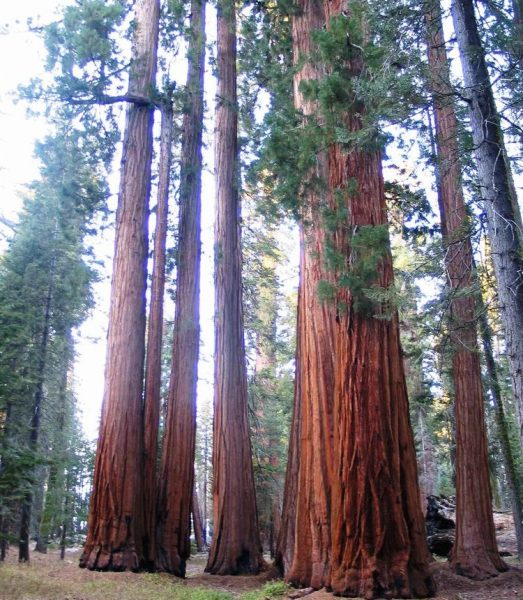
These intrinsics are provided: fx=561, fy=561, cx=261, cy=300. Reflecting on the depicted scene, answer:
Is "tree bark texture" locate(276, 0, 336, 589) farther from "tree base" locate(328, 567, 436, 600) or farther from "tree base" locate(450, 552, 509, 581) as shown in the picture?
"tree base" locate(450, 552, 509, 581)

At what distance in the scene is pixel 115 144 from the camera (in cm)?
1208

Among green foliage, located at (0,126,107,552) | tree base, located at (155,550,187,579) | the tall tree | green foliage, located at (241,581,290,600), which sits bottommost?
green foliage, located at (241,581,290,600)

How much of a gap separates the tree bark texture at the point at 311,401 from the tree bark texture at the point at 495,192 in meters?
2.06

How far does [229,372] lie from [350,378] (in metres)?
5.37

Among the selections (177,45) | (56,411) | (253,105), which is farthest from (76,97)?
(56,411)

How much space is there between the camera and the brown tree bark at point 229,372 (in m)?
10.4

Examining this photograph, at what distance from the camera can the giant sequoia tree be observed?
5777 mm

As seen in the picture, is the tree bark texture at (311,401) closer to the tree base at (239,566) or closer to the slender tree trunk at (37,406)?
the tree base at (239,566)

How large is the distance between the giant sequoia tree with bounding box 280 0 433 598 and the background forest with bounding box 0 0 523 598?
1.0 inches

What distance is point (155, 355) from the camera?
10.8 metres

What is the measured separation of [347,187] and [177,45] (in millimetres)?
7753

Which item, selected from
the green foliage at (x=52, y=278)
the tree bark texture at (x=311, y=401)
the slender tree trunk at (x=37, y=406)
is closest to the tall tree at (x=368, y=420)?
the tree bark texture at (x=311, y=401)

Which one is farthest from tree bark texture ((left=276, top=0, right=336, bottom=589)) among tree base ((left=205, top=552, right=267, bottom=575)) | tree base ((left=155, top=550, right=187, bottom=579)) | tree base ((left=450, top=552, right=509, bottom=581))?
tree base ((left=450, top=552, right=509, bottom=581))

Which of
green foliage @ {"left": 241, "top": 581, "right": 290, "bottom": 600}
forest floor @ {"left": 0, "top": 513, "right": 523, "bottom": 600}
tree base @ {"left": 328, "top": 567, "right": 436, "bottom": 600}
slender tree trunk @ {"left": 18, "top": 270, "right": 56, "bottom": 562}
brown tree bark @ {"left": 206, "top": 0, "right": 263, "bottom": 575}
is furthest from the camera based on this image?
slender tree trunk @ {"left": 18, "top": 270, "right": 56, "bottom": 562}
